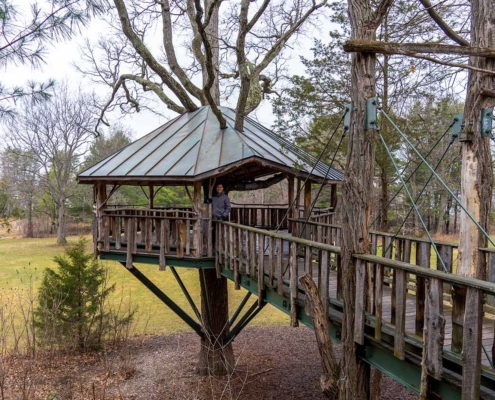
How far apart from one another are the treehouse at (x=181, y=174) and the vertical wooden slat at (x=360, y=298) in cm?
271

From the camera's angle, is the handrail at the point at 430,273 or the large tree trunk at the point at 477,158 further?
the large tree trunk at the point at 477,158

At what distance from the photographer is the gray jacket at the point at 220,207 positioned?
8.08 metres

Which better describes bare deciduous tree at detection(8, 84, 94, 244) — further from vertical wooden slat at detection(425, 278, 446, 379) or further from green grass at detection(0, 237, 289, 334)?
vertical wooden slat at detection(425, 278, 446, 379)

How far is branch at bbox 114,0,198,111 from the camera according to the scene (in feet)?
32.8

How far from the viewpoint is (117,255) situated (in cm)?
846

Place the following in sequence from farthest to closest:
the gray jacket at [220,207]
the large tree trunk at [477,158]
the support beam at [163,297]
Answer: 1. the support beam at [163,297]
2. the gray jacket at [220,207]
3. the large tree trunk at [477,158]

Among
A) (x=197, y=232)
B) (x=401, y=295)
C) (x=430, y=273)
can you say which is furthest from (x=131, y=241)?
(x=430, y=273)

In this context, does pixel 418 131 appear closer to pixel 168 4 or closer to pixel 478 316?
pixel 168 4

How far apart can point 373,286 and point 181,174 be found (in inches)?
180

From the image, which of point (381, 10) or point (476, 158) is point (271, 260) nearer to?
point (476, 158)

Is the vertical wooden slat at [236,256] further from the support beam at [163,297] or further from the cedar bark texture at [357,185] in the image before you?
the cedar bark texture at [357,185]

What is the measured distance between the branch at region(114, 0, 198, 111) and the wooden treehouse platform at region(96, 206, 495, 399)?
4017 millimetres

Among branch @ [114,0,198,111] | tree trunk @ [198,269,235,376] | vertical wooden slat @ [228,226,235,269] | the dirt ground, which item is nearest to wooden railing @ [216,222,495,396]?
vertical wooden slat @ [228,226,235,269]

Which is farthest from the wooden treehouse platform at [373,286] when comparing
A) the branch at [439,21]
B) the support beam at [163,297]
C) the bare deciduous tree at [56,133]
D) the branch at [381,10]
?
the bare deciduous tree at [56,133]
